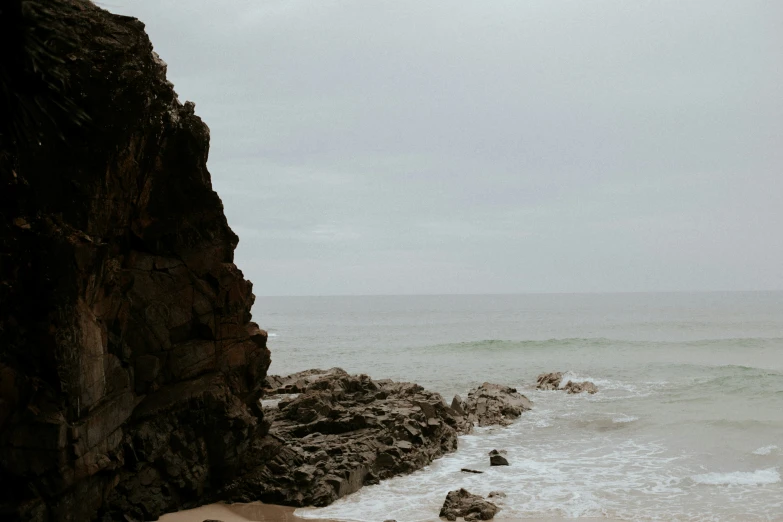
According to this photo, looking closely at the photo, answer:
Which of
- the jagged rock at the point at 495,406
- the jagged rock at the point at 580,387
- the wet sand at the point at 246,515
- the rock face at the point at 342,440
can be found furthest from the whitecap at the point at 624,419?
the wet sand at the point at 246,515

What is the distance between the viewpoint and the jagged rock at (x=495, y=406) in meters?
19.5

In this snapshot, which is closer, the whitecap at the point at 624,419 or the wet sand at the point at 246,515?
the wet sand at the point at 246,515

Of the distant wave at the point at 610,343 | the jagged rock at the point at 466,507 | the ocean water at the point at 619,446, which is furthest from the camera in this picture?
the distant wave at the point at 610,343

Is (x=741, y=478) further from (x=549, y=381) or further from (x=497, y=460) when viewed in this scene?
(x=549, y=381)

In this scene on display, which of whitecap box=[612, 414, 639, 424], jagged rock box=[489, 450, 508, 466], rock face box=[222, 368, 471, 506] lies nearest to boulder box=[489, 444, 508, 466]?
jagged rock box=[489, 450, 508, 466]

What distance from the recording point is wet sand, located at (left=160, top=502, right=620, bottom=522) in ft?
35.2

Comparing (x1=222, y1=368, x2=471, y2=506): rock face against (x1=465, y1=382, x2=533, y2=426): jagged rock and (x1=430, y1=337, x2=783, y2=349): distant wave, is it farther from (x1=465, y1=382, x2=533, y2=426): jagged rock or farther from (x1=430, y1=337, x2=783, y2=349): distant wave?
(x1=430, y1=337, x2=783, y2=349): distant wave

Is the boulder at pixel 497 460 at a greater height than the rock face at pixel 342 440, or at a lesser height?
lesser

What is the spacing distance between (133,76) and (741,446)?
49.0 feet

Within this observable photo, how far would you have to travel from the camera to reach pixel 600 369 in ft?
113

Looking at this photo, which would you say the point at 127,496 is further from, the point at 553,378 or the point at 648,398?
the point at 553,378

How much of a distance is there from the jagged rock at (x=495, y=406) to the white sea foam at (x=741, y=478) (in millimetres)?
6422

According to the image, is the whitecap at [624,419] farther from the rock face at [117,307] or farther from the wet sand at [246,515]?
the rock face at [117,307]

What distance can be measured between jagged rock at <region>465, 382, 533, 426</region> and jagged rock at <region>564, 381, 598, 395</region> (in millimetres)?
3539
